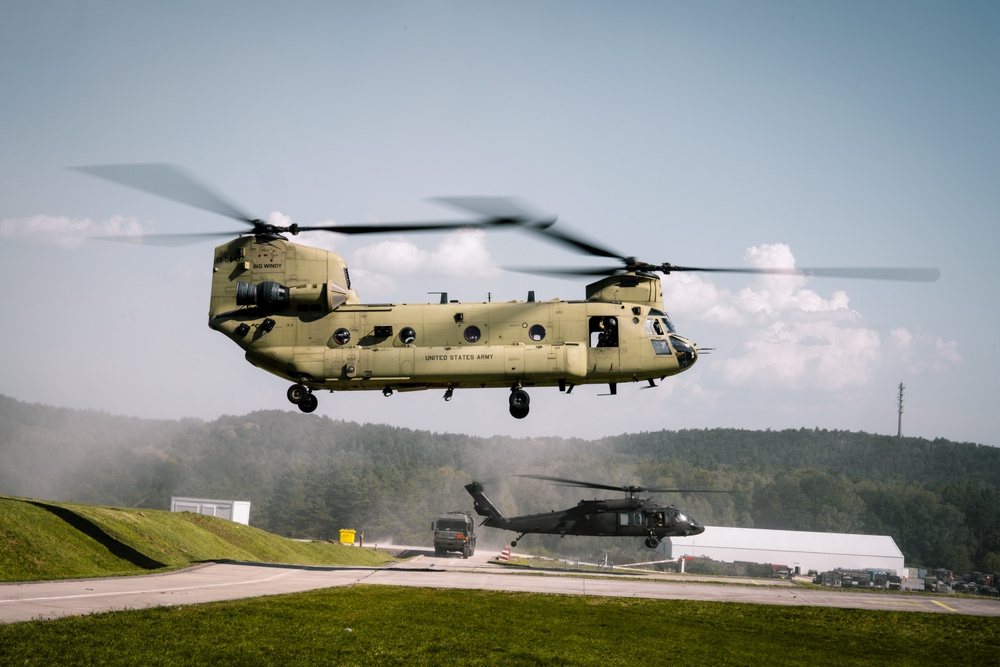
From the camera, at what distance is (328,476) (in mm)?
140125

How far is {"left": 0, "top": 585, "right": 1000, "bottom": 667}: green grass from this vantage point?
15273mm

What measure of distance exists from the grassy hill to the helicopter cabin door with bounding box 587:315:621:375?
16690 millimetres

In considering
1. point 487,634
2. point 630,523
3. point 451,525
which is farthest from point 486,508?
point 487,634

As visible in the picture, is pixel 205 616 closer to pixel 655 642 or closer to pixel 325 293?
pixel 655 642

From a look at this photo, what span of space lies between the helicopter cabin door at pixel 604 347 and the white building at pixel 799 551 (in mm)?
64733

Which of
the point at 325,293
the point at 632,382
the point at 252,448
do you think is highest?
the point at 325,293

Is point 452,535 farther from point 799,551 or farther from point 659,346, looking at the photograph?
point 799,551

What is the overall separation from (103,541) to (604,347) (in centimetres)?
1911

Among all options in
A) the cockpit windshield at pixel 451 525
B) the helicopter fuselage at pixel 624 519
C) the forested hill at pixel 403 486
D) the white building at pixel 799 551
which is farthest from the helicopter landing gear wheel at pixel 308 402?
the forested hill at pixel 403 486

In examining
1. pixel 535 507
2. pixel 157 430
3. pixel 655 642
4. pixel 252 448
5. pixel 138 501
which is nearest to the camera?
pixel 655 642

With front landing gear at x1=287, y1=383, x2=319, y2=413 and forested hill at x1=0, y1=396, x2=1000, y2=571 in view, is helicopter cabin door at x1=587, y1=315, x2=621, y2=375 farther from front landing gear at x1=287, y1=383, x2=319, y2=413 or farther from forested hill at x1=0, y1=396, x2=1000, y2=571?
forested hill at x1=0, y1=396, x2=1000, y2=571

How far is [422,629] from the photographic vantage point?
1916cm

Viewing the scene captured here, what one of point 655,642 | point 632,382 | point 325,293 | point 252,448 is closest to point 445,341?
point 325,293

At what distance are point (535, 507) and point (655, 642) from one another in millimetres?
98969
